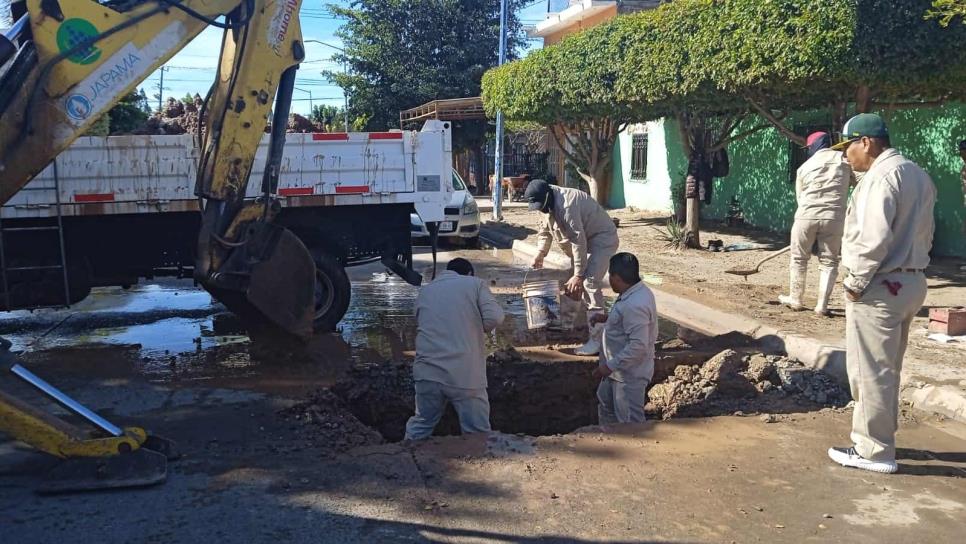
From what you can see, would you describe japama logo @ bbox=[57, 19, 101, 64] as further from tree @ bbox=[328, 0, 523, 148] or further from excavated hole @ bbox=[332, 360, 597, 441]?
tree @ bbox=[328, 0, 523, 148]

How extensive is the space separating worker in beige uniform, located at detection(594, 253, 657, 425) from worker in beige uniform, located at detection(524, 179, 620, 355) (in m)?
1.55

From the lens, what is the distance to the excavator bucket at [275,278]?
20.7 ft

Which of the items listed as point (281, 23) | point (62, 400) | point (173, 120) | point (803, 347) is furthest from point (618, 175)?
point (62, 400)

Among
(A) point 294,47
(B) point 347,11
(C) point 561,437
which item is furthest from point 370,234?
(B) point 347,11

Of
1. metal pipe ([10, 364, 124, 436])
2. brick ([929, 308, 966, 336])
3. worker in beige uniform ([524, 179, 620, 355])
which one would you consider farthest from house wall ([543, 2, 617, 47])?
metal pipe ([10, 364, 124, 436])

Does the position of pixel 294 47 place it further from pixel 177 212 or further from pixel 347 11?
pixel 347 11

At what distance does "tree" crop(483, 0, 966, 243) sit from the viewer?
8.43m

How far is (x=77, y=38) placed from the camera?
5.14m

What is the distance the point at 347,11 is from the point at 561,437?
2477cm

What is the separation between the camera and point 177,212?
7844 millimetres

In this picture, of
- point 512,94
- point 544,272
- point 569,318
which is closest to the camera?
point 569,318

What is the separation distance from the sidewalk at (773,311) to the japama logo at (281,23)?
196 inches

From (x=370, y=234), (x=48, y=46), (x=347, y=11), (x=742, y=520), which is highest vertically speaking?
(x=347, y=11)

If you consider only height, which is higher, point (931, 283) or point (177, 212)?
point (177, 212)
